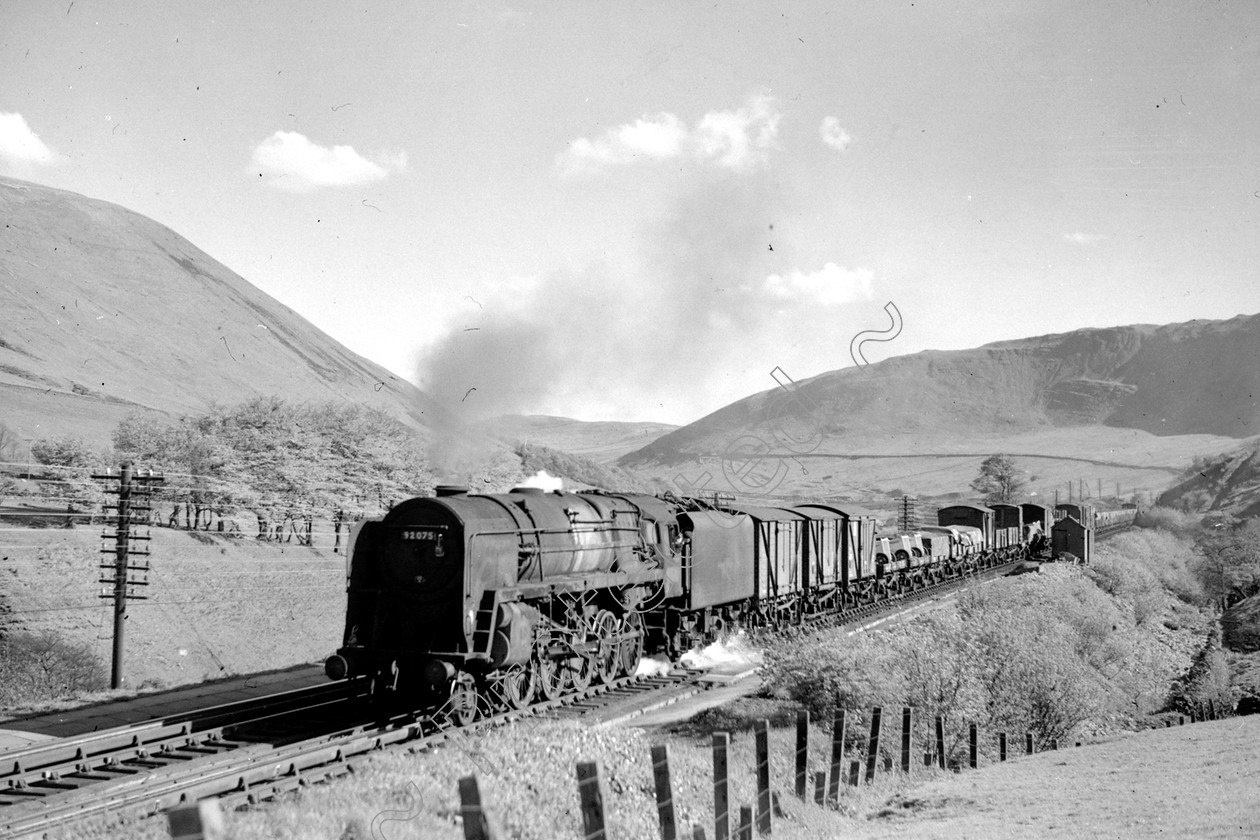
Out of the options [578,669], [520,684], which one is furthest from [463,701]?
[578,669]

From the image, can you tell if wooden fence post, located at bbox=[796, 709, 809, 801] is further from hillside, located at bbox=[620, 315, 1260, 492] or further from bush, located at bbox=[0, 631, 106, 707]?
hillside, located at bbox=[620, 315, 1260, 492]

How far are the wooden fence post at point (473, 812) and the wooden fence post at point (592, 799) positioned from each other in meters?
1.01

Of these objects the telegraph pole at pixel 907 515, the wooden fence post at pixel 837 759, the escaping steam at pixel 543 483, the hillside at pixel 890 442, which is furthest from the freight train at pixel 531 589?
the hillside at pixel 890 442

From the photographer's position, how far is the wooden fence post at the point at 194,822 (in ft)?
14.1

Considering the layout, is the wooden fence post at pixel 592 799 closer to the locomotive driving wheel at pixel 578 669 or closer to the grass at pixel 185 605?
the locomotive driving wheel at pixel 578 669

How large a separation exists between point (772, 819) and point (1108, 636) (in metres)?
23.5

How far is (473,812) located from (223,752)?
23.5 feet

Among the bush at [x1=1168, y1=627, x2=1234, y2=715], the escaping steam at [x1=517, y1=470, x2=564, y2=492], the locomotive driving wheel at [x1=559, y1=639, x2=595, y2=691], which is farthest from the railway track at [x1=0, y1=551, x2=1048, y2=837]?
the bush at [x1=1168, y1=627, x2=1234, y2=715]

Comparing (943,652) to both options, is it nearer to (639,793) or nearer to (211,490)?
(639,793)

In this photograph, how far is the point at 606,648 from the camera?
16.8m

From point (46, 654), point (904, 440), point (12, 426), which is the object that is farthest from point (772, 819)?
point (904, 440)

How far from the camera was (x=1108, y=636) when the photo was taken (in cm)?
2947

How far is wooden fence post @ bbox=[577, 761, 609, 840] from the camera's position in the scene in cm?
660

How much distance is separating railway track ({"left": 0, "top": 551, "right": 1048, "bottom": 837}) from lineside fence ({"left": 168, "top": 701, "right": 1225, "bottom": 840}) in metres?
3.19
